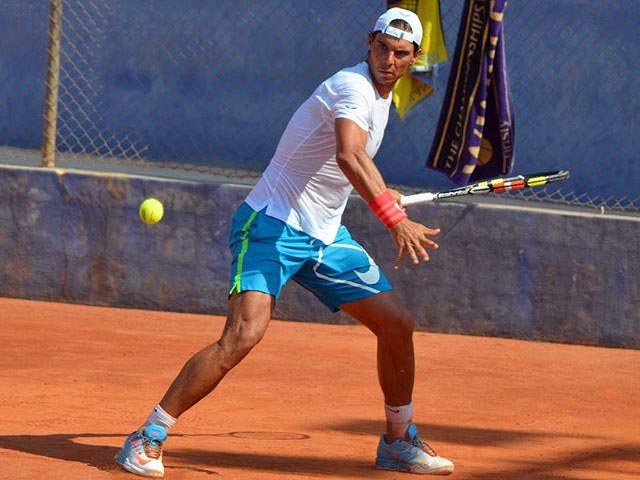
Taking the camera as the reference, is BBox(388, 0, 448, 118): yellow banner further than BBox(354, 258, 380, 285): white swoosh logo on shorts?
Yes

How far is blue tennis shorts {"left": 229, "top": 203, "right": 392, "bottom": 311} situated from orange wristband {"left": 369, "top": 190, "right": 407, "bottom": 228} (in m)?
0.45

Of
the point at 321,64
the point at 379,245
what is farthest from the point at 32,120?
the point at 379,245

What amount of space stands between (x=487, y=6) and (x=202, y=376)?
4.77 m

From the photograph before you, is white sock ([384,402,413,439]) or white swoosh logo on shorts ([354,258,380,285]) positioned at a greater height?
white swoosh logo on shorts ([354,258,380,285])

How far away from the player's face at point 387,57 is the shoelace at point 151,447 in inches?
60.3

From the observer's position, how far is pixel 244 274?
4.89 metres

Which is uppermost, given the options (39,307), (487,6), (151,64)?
(487,6)

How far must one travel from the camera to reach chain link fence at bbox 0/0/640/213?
10828 millimetres

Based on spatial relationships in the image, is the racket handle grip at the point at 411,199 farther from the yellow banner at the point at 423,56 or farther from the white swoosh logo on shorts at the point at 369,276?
the yellow banner at the point at 423,56

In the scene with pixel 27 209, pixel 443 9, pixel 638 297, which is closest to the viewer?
pixel 638 297

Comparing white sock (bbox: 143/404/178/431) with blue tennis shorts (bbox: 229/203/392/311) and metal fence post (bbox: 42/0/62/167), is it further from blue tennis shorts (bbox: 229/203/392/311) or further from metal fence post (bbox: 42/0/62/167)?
metal fence post (bbox: 42/0/62/167)

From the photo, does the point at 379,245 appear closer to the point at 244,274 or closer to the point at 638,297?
the point at 638,297

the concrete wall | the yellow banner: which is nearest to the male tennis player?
the concrete wall

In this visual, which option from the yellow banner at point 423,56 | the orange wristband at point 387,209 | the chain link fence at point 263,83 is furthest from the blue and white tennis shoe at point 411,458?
the chain link fence at point 263,83
